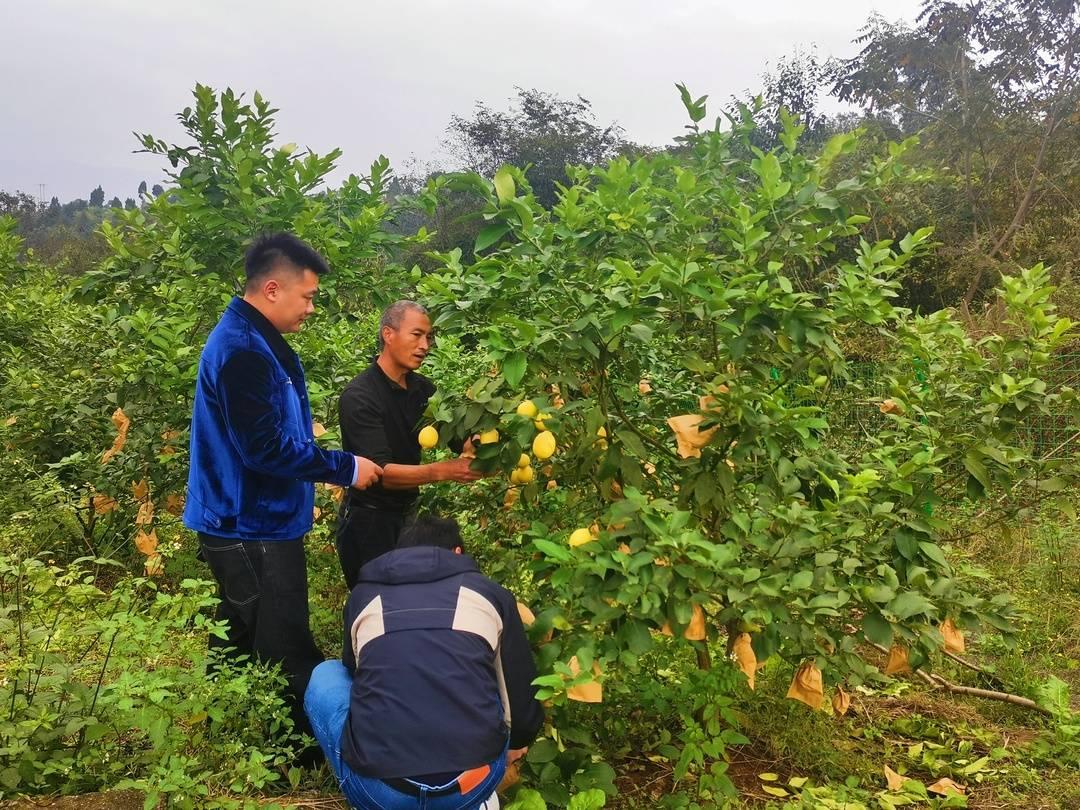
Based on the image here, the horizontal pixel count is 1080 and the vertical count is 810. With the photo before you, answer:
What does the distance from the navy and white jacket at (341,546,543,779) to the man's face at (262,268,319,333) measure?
3.09 feet

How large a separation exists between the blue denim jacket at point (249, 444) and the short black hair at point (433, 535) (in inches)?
16.6

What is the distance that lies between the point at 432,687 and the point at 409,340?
1.38 metres

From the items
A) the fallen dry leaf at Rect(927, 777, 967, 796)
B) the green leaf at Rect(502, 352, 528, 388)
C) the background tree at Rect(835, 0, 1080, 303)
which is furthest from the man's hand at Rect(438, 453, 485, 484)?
the background tree at Rect(835, 0, 1080, 303)

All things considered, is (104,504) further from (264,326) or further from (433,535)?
(433,535)

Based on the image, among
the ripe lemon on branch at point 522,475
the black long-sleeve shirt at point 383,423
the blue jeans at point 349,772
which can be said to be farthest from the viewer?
the black long-sleeve shirt at point 383,423

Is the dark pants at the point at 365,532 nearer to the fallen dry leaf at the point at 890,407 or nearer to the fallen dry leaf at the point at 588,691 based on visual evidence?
the fallen dry leaf at the point at 588,691

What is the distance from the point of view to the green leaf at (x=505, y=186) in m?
2.20

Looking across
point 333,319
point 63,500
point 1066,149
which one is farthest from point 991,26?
point 63,500

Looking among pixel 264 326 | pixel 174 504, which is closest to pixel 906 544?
pixel 264 326

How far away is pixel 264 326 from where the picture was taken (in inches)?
106

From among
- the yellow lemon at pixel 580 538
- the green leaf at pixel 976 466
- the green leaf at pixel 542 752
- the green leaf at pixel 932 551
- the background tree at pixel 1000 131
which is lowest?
the green leaf at pixel 542 752

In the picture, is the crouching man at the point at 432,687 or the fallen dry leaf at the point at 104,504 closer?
the crouching man at the point at 432,687

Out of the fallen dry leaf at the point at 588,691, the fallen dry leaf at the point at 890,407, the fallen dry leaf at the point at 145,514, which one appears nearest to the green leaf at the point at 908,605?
the fallen dry leaf at the point at 588,691

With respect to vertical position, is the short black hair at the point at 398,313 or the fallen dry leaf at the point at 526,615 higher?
the short black hair at the point at 398,313
